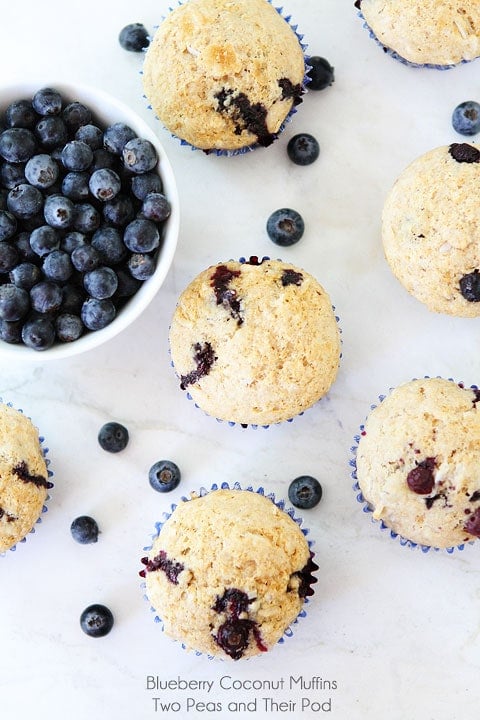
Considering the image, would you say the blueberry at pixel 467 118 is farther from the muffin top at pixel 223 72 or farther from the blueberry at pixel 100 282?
the blueberry at pixel 100 282

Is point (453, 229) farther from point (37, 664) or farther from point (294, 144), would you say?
point (37, 664)

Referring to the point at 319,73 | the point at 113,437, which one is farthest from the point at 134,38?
the point at 113,437

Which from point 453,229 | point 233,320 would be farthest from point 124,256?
point 453,229

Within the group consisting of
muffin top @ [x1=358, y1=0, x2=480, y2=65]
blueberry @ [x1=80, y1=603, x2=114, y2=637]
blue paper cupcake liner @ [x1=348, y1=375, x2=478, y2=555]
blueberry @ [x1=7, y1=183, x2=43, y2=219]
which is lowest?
blueberry @ [x1=80, y1=603, x2=114, y2=637]

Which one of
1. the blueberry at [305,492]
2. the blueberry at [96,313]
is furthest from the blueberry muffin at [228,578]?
the blueberry at [96,313]

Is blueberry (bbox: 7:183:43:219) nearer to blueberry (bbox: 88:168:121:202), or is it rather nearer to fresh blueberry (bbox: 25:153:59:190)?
fresh blueberry (bbox: 25:153:59:190)

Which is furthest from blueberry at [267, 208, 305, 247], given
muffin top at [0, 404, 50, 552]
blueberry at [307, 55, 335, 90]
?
muffin top at [0, 404, 50, 552]
